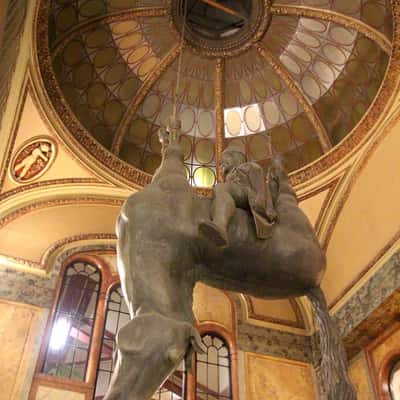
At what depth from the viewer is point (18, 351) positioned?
358 inches

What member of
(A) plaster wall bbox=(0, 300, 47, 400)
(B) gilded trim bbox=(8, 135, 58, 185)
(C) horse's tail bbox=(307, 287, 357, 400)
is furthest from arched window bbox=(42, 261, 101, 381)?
(C) horse's tail bbox=(307, 287, 357, 400)

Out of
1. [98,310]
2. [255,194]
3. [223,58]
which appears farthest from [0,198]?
[255,194]

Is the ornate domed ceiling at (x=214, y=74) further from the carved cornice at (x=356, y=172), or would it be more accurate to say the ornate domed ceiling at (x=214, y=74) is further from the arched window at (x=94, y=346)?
the arched window at (x=94, y=346)

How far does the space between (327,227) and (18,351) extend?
616 centimetres

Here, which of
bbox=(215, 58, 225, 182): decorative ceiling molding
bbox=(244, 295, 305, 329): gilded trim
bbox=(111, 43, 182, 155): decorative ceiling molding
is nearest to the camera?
bbox=(244, 295, 305, 329): gilded trim

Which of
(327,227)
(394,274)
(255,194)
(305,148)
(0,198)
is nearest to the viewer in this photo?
(255,194)

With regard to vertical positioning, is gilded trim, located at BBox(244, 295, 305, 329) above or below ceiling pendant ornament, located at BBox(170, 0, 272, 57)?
below

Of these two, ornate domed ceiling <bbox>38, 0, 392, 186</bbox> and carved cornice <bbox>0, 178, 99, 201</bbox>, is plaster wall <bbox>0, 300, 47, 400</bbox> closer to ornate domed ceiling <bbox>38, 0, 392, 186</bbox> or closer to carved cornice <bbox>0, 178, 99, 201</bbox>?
carved cornice <bbox>0, 178, 99, 201</bbox>

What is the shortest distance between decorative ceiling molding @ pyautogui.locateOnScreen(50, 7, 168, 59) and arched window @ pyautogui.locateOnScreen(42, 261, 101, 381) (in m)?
4.37

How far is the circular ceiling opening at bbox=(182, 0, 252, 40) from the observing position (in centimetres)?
1216

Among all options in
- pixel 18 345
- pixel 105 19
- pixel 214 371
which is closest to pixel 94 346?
pixel 18 345

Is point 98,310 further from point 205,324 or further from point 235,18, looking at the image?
point 235,18

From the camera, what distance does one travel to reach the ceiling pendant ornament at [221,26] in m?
12.1

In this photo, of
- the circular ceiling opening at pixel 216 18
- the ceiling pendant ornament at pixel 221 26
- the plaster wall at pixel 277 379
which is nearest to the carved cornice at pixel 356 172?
the plaster wall at pixel 277 379
